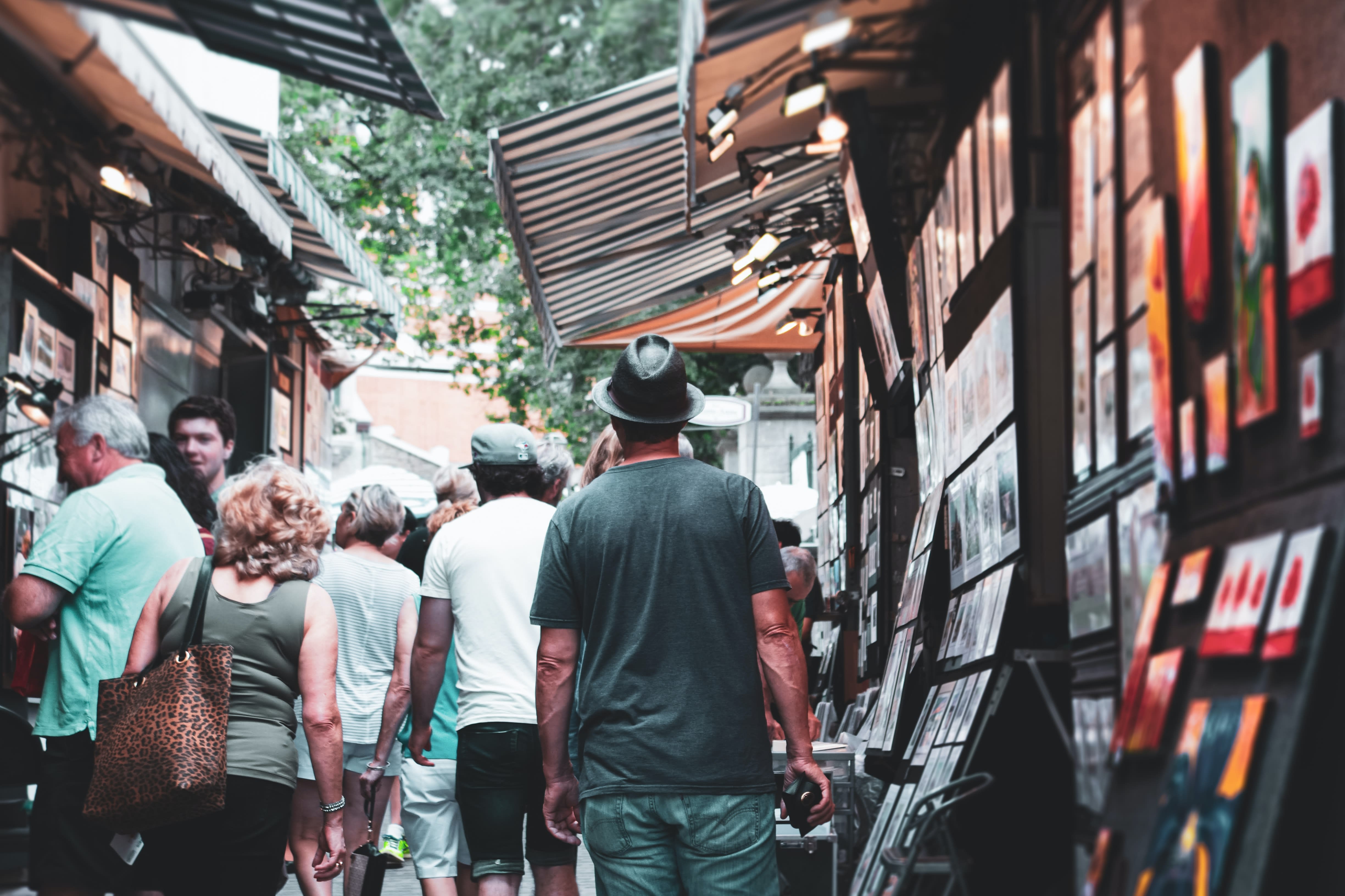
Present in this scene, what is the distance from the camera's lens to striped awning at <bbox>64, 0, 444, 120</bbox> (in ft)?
8.14

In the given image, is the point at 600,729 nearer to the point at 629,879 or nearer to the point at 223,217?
the point at 629,879

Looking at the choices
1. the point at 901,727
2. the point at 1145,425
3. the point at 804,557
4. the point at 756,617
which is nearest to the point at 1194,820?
the point at 1145,425

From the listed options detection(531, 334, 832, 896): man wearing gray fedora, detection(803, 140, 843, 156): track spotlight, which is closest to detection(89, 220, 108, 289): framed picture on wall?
detection(803, 140, 843, 156): track spotlight

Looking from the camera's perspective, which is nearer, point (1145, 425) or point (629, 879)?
point (1145, 425)

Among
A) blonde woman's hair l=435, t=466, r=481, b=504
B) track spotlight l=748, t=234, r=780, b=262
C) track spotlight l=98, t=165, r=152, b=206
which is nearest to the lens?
track spotlight l=98, t=165, r=152, b=206

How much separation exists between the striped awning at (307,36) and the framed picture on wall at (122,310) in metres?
6.61

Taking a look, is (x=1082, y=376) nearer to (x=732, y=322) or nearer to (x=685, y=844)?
(x=685, y=844)

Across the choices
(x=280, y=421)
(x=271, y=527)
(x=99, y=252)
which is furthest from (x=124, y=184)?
(x=280, y=421)

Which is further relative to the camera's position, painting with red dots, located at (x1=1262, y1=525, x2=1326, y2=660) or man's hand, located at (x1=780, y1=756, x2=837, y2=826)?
man's hand, located at (x1=780, y1=756, x2=837, y2=826)

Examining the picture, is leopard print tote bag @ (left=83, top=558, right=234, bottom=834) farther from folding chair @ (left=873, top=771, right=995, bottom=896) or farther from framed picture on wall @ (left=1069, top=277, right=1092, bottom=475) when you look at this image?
framed picture on wall @ (left=1069, top=277, right=1092, bottom=475)

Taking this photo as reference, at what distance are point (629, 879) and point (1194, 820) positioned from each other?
1.70 metres

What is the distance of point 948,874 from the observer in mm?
3807

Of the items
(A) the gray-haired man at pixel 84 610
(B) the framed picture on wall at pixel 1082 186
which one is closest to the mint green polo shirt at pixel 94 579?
(A) the gray-haired man at pixel 84 610

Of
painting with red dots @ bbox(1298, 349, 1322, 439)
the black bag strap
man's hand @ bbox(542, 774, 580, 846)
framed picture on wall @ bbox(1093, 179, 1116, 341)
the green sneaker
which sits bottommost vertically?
the green sneaker
